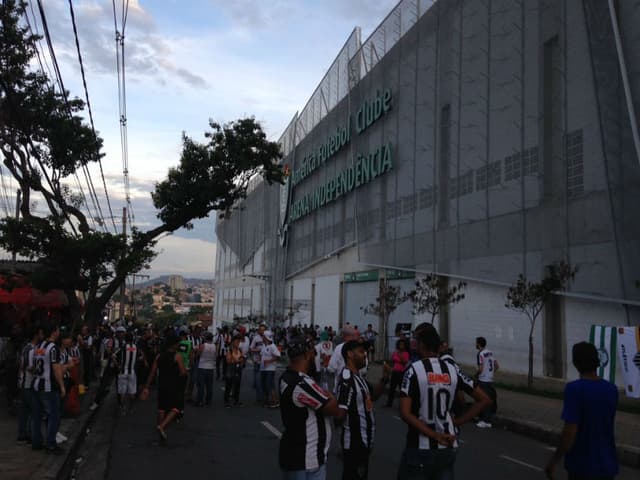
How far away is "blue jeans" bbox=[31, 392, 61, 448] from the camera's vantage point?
28.7 feet

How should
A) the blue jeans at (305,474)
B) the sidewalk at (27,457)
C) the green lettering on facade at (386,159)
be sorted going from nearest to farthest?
the blue jeans at (305,474) → the sidewalk at (27,457) → the green lettering on facade at (386,159)

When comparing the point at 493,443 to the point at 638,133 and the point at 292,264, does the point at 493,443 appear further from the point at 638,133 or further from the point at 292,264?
the point at 292,264

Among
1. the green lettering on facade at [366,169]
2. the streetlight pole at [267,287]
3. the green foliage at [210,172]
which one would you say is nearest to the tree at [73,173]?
the green foliage at [210,172]

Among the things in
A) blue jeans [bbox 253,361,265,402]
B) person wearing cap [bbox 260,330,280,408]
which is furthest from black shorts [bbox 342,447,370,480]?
blue jeans [bbox 253,361,265,402]

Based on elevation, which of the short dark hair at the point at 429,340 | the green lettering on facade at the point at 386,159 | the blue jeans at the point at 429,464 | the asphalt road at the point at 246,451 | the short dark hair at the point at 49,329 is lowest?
the asphalt road at the point at 246,451

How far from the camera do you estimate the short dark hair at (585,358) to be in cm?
457

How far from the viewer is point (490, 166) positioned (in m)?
24.1

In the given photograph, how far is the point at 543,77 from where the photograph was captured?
21312 millimetres

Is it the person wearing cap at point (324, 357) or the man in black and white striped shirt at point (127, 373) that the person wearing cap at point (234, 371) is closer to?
the person wearing cap at point (324, 357)

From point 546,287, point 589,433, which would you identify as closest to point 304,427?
point 589,433

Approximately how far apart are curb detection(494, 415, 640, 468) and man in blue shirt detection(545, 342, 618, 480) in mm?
5845

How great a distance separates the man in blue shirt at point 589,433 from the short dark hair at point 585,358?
11 cm

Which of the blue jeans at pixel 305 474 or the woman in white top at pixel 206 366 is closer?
the blue jeans at pixel 305 474

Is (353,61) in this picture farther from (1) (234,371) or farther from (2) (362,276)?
(1) (234,371)
